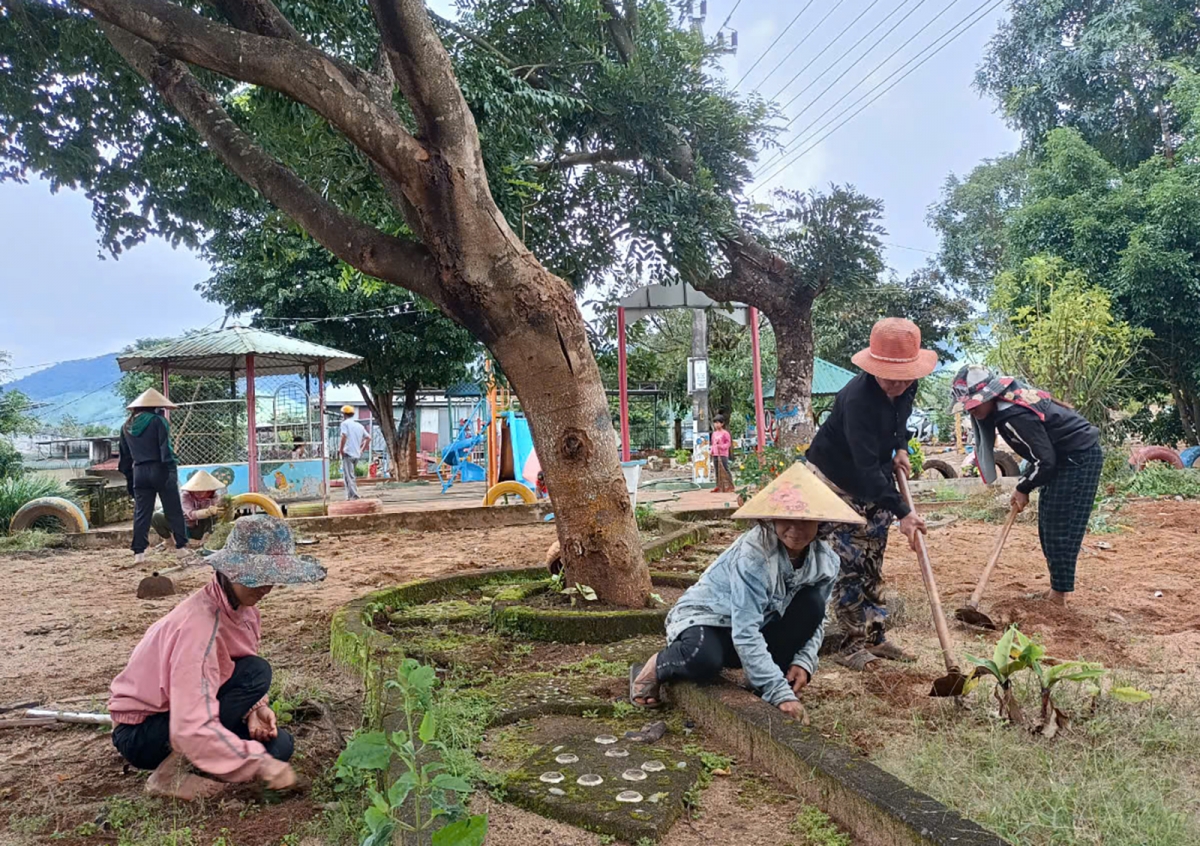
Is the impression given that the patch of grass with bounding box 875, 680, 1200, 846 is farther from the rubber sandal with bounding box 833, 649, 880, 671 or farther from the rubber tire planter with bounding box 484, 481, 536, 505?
the rubber tire planter with bounding box 484, 481, 536, 505

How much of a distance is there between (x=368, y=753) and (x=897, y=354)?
298 centimetres

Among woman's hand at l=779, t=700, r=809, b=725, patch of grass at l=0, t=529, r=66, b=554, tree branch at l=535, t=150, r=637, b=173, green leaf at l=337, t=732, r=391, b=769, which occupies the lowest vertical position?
patch of grass at l=0, t=529, r=66, b=554

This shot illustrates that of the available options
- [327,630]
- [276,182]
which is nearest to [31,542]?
[327,630]

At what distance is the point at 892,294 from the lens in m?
27.0

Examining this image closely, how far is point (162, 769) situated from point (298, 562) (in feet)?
2.60

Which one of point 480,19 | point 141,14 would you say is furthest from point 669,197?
point 141,14

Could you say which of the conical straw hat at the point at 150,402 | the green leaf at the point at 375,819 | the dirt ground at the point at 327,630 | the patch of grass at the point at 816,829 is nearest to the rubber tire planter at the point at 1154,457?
the dirt ground at the point at 327,630

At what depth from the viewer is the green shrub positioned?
11.8 meters

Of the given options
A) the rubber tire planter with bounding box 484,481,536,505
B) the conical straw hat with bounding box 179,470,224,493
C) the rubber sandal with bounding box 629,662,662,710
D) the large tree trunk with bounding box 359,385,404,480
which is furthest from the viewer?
the large tree trunk with bounding box 359,385,404,480

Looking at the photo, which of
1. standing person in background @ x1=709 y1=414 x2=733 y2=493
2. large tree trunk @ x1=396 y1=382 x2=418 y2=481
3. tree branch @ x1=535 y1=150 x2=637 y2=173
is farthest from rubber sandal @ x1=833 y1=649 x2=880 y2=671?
large tree trunk @ x1=396 y1=382 x2=418 y2=481

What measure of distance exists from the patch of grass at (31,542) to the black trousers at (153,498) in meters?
1.97

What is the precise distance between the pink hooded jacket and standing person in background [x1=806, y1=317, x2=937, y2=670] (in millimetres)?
2679

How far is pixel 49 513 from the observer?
11.5 m

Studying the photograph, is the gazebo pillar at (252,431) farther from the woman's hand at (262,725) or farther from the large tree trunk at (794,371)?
the woman's hand at (262,725)
